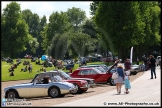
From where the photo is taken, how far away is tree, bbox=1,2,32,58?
92.9m

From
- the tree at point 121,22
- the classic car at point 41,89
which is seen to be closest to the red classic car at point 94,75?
the classic car at point 41,89

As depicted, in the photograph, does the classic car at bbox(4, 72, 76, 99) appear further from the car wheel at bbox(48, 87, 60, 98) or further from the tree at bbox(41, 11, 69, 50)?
the tree at bbox(41, 11, 69, 50)

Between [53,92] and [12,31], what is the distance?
243 feet

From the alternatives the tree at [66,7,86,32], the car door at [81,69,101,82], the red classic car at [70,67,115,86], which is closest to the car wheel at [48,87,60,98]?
the red classic car at [70,67,115,86]

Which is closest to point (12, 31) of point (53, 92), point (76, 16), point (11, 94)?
point (76, 16)

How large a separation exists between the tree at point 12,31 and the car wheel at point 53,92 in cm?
7283

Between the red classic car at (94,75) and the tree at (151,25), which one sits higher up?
the tree at (151,25)

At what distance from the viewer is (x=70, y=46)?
88.8 metres

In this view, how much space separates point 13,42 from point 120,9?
143 feet

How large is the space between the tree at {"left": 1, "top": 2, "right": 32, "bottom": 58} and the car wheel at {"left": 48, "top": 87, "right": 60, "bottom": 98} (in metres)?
72.8

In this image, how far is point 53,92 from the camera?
21.2 metres

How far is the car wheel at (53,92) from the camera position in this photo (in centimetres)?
2109

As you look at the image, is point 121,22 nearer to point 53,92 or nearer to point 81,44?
point 81,44

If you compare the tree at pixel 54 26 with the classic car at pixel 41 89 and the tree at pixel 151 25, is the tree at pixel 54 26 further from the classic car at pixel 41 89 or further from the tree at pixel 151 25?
the classic car at pixel 41 89
